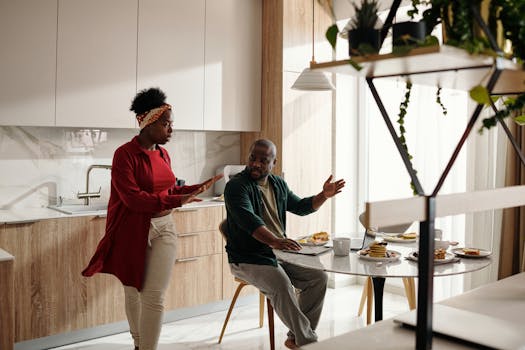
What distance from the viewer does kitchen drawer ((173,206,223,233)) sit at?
4031 millimetres

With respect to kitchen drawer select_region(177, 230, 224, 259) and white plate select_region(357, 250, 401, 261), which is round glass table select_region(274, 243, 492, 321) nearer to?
white plate select_region(357, 250, 401, 261)

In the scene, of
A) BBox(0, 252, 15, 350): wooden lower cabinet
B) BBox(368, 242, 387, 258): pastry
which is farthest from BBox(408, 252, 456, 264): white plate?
BBox(0, 252, 15, 350): wooden lower cabinet

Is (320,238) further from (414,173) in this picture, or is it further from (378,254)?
(414,173)

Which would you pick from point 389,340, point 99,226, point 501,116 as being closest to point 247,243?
point 99,226

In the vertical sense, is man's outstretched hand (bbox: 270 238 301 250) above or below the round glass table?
above

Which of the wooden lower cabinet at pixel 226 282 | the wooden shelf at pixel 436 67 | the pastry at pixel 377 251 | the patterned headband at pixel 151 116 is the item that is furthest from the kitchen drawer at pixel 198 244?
the wooden shelf at pixel 436 67

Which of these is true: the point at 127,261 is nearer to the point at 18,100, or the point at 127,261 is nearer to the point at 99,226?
the point at 99,226

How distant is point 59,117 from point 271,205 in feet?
5.20

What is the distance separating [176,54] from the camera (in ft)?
14.0

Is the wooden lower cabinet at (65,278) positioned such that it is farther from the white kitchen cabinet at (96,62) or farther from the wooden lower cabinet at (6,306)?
the wooden lower cabinet at (6,306)

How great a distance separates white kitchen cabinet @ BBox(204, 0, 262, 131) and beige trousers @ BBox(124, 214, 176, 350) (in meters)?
1.47

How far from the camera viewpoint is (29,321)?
3.41m

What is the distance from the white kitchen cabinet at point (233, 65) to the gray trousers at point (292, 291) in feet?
5.57

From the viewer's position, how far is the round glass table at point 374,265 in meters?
2.39
